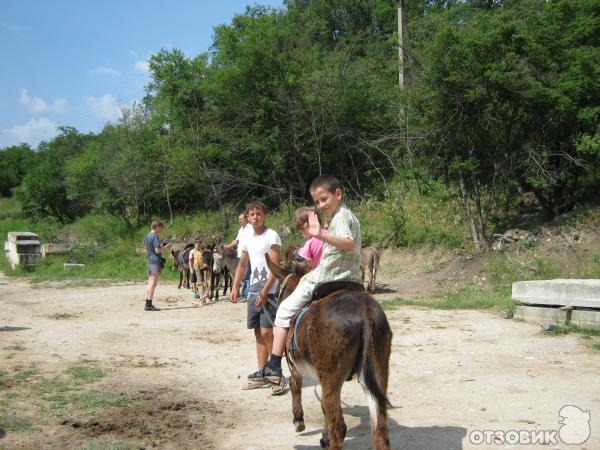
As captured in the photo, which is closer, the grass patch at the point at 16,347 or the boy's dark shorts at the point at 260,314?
the boy's dark shorts at the point at 260,314

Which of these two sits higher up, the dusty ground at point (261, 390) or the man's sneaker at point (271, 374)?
the man's sneaker at point (271, 374)

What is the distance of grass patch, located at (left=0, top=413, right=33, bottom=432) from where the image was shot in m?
5.30

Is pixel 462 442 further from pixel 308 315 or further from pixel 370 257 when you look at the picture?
pixel 370 257

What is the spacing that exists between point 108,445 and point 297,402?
1707 millimetres

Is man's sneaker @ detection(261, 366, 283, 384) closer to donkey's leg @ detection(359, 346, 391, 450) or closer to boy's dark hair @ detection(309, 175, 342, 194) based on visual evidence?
donkey's leg @ detection(359, 346, 391, 450)

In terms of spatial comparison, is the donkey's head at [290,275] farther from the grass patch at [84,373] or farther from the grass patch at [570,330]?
the grass patch at [570,330]

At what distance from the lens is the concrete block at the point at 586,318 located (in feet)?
28.5

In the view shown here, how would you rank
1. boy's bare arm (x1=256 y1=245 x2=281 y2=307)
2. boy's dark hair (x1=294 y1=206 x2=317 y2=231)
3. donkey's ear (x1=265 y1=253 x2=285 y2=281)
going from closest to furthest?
boy's dark hair (x1=294 y1=206 x2=317 y2=231), donkey's ear (x1=265 y1=253 x2=285 y2=281), boy's bare arm (x1=256 y1=245 x2=281 y2=307)

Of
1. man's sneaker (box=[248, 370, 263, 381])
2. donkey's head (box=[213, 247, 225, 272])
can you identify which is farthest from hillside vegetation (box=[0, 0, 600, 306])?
man's sneaker (box=[248, 370, 263, 381])

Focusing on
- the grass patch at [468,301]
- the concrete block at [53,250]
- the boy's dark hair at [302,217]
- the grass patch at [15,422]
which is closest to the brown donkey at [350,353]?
the boy's dark hair at [302,217]

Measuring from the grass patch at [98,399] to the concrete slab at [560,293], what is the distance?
673cm

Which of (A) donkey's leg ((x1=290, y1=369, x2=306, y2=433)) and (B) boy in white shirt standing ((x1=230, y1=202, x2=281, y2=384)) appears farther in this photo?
(B) boy in white shirt standing ((x1=230, y1=202, x2=281, y2=384))

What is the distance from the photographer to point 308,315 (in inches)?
185

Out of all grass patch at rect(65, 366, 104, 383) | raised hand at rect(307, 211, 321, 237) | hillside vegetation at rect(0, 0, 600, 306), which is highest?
hillside vegetation at rect(0, 0, 600, 306)
